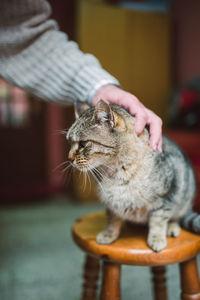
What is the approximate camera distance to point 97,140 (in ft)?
2.45

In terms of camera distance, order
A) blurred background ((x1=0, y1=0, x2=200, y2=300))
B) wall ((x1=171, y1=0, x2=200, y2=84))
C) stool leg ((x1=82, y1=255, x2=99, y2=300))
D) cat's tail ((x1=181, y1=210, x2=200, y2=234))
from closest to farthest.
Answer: cat's tail ((x1=181, y1=210, x2=200, y2=234)) → stool leg ((x1=82, y1=255, x2=99, y2=300)) → blurred background ((x1=0, y1=0, x2=200, y2=300)) → wall ((x1=171, y1=0, x2=200, y2=84))

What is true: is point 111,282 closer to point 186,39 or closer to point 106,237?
point 106,237

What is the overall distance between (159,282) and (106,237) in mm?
393

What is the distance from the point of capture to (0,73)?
96cm

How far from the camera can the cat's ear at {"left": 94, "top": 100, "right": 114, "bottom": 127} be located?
27.3 inches

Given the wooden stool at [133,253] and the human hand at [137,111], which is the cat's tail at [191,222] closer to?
the wooden stool at [133,253]

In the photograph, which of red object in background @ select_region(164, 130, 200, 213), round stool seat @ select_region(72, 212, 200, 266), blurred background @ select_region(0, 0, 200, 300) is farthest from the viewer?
blurred background @ select_region(0, 0, 200, 300)

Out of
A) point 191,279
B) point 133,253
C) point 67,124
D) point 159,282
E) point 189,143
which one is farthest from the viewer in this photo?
point 67,124

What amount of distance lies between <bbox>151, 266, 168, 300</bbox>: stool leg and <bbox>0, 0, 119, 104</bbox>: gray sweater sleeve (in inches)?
24.0

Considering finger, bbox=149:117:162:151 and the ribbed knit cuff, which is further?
the ribbed knit cuff

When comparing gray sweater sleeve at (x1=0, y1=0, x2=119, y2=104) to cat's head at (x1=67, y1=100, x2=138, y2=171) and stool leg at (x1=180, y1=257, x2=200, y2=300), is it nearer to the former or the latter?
cat's head at (x1=67, y1=100, x2=138, y2=171)

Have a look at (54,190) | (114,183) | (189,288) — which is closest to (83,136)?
(114,183)

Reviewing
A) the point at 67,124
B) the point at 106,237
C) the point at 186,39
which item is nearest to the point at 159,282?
the point at 106,237

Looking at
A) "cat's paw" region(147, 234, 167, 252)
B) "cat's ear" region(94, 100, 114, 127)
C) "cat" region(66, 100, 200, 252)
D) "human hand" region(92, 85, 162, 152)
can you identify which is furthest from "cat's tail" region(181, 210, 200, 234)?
"cat's ear" region(94, 100, 114, 127)
